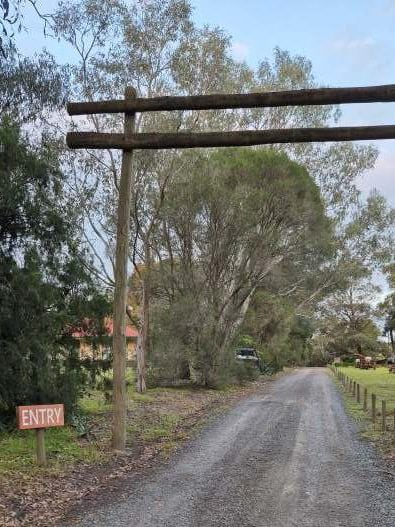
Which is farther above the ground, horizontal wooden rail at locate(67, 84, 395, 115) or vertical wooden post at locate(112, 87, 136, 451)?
horizontal wooden rail at locate(67, 84, 395, 115)

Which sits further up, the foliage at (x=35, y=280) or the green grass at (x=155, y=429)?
the foliage at (x=35, y=280)

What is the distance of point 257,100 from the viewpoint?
1024 cm

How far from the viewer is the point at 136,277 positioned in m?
26.4

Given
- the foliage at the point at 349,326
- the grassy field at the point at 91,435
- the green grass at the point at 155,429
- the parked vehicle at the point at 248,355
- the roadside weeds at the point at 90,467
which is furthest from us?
the foliage at the point at 349,326

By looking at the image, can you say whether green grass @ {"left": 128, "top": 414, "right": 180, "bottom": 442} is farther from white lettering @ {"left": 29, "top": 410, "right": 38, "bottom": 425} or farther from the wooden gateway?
white lettering @ {"left": 29, "top": 410, "right": 38, "bottom": 425}

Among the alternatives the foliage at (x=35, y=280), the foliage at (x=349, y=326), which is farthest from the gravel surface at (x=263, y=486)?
the foliage at (x=349, y=326)

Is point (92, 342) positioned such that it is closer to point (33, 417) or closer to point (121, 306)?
point (121, 306)

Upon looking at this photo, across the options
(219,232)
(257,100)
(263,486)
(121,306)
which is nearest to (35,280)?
(121,306)

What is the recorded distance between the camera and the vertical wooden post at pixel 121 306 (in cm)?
1104

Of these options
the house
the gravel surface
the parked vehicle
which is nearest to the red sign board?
the gravel surface

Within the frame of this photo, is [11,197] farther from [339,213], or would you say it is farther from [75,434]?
[339,213]

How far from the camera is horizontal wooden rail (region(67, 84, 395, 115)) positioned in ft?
32.6

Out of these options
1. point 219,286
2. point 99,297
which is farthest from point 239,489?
point 219,286

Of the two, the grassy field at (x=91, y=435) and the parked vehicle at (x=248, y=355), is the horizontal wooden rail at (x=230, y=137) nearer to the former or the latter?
the grassy field at (x=91, y=435)
